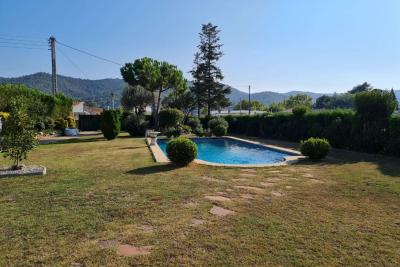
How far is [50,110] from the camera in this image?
88.0 feet

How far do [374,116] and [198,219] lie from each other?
35.5ft

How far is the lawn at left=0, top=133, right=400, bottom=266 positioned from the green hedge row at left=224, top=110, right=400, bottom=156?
5138 mm

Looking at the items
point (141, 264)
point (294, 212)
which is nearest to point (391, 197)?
point (294, 212)

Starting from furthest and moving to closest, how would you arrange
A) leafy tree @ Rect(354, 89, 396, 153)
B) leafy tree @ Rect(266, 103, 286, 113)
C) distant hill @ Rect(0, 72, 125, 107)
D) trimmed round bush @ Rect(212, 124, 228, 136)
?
distant hill @ Rect(0, 72, 125, 107) → leafy tree @ Rect(266, 103, 286, 113) → trimmed round bush @ Rect(212, 124, 228, 136) → leafy tree @ Rect(354, 89, 396, 153)

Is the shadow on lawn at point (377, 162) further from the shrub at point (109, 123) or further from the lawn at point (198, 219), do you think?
the shrub at point (109, 123)

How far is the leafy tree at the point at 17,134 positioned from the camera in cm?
795

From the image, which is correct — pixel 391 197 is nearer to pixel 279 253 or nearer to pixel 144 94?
pixel 279 253

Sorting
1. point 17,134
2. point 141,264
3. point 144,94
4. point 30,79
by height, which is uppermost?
point 30,79

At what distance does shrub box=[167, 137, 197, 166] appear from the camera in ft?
29.9

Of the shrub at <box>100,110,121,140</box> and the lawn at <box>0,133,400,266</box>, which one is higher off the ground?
the shrub at <box>100,110,121,140</box>

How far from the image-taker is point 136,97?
104 ft

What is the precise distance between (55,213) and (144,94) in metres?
27.3

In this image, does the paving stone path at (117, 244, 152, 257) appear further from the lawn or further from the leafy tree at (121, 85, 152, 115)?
the leafy tree at (121, 85, 152, 115)

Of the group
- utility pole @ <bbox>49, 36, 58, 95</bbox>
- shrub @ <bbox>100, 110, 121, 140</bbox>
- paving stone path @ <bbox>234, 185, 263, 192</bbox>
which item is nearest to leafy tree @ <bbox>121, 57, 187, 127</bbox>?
utility pole @ <bbox>49, 36, 58, 95</bbox>
